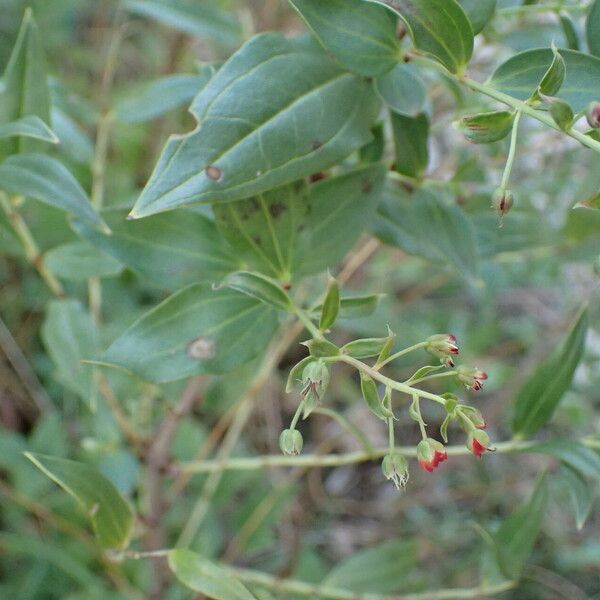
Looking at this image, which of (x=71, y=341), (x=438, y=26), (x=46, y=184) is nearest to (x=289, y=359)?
(x=71, y=341)

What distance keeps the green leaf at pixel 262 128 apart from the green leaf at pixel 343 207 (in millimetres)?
56

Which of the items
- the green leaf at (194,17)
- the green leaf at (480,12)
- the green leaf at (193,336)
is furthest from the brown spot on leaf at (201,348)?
the green leaf at (194,17)

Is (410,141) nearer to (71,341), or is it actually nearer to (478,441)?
(478,441)

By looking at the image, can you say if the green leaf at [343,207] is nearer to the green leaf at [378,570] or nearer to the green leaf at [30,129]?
the green leaf at [30,129]

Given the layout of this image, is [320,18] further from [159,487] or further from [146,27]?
[146,27]

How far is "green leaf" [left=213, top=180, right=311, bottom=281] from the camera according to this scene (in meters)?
0.62

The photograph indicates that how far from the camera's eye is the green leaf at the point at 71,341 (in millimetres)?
819

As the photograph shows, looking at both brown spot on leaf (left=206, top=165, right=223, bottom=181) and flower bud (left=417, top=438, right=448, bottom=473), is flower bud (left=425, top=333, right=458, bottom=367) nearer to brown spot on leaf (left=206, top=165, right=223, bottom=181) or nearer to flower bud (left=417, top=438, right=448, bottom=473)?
flower bud (left=417, top=438, right=448, bottom=473)

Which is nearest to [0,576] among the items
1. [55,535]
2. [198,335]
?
[55,535]

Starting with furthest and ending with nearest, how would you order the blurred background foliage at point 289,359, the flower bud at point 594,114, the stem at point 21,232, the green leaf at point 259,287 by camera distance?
the blurred background foliage at point 289,359, the stem at point 21,232, the green leaf at point 259,287, the flower bud at point 594,114

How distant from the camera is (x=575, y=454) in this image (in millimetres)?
707

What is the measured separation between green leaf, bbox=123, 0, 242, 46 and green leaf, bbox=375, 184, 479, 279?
0.40 metres

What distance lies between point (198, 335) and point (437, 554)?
2.88ft

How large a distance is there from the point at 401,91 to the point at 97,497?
0.44 metres
